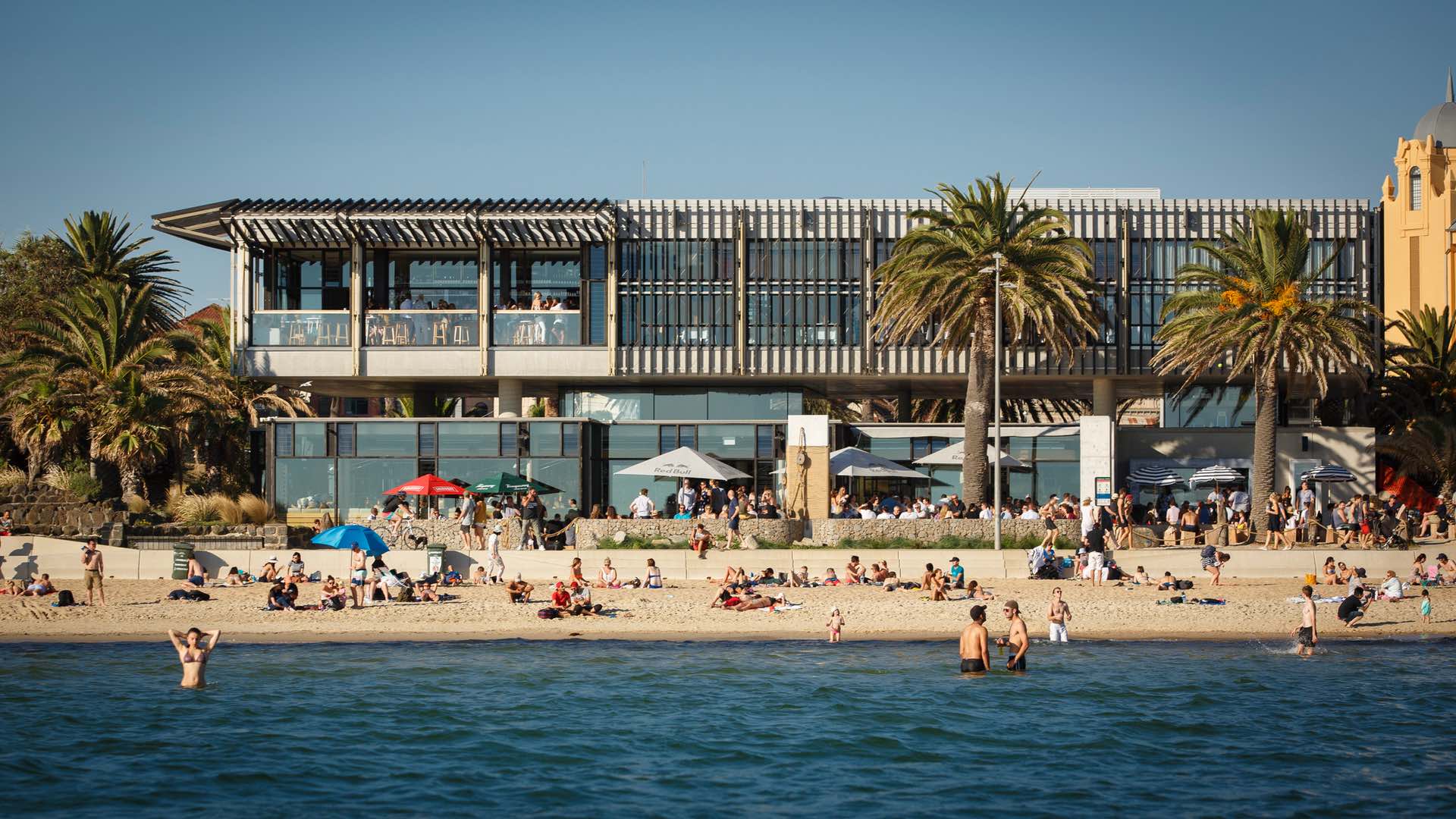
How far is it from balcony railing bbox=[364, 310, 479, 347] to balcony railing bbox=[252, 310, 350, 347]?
0.91 metres

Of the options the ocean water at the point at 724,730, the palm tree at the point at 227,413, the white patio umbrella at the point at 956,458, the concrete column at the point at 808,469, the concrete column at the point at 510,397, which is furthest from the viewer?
the concrete column at the point at 510,397

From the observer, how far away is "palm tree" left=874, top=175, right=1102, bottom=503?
39.3 m

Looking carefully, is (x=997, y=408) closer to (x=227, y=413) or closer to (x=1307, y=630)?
(x=1307, y=630)

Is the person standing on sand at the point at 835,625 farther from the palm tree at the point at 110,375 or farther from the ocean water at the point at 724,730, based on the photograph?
the palm tree at the point at 110,375

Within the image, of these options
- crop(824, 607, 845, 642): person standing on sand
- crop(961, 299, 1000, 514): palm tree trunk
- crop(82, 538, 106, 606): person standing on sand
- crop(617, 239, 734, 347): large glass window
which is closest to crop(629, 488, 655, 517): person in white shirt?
crop(961, 299, 1000, 514): palm tree trunk

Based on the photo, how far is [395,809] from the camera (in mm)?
19078

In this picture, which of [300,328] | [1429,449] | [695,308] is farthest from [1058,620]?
[300,328]

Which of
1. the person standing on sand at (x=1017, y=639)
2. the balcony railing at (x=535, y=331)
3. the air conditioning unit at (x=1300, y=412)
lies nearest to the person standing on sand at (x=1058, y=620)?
the person standing on sand at (x=1017, y=639)

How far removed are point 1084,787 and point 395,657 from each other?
49.5ft

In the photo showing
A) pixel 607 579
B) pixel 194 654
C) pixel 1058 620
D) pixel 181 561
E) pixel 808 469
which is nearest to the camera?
pixel 194 654

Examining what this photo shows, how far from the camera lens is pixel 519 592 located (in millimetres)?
32188

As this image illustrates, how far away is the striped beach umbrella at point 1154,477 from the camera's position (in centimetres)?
4342

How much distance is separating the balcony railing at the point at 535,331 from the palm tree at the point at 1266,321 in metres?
19.6

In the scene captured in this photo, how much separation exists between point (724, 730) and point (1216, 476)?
24.8 meters
